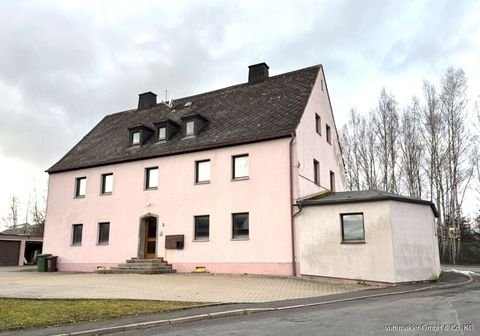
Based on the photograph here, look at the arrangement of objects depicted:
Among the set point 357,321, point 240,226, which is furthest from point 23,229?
point 357,321

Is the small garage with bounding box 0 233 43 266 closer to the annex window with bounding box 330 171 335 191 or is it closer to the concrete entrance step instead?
the concrete entrance step

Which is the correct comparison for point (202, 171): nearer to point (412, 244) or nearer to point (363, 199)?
point (363, 199)

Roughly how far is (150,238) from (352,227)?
35.1 feet

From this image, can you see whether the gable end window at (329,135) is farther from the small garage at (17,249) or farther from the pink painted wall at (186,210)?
the small garage at (17,249)

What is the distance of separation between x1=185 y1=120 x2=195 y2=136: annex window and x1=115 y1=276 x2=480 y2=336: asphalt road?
14.2 meters

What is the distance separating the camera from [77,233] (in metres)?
25.2

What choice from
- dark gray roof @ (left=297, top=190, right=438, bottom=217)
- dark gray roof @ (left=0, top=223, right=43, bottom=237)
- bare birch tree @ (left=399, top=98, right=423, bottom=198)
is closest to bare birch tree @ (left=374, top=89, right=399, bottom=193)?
bare birch tree @ (left=399, top=98, right=423, bottom=198)

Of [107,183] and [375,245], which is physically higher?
[107,183]

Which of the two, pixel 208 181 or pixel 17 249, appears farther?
pixel 17 249

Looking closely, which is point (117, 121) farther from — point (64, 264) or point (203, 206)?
point (203, 206)

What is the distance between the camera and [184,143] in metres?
22.6

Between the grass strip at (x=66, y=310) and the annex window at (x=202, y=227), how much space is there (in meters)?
9.48

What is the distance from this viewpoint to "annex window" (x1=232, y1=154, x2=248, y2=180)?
2038cm

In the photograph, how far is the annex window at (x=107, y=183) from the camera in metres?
24.5
